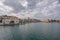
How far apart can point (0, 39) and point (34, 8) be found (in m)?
2.84

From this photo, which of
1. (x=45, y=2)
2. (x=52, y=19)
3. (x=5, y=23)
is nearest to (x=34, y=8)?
(x=45, y=2)

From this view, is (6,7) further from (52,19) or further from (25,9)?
(52,19)

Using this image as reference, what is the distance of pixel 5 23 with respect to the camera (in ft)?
28.5

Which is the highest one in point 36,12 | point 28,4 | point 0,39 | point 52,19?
point 28,4

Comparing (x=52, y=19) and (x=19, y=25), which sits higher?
(x=52, y=19)

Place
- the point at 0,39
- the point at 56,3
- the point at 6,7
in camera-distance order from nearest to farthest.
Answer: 1. the point at 0,39
2. the point at 6,7
3. the point at 56,3

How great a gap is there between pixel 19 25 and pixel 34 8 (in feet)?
9.01

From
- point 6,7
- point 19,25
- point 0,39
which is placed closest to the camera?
point 0,39

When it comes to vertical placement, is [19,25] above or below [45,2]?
below

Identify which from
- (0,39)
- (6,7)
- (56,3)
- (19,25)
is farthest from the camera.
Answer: (19,25)

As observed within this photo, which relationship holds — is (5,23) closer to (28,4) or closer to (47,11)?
(28,4)

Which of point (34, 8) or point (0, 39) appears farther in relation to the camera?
point (34, 8)

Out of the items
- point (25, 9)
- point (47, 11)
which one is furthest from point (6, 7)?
A: point (47, 11)

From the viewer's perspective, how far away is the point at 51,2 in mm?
6145
